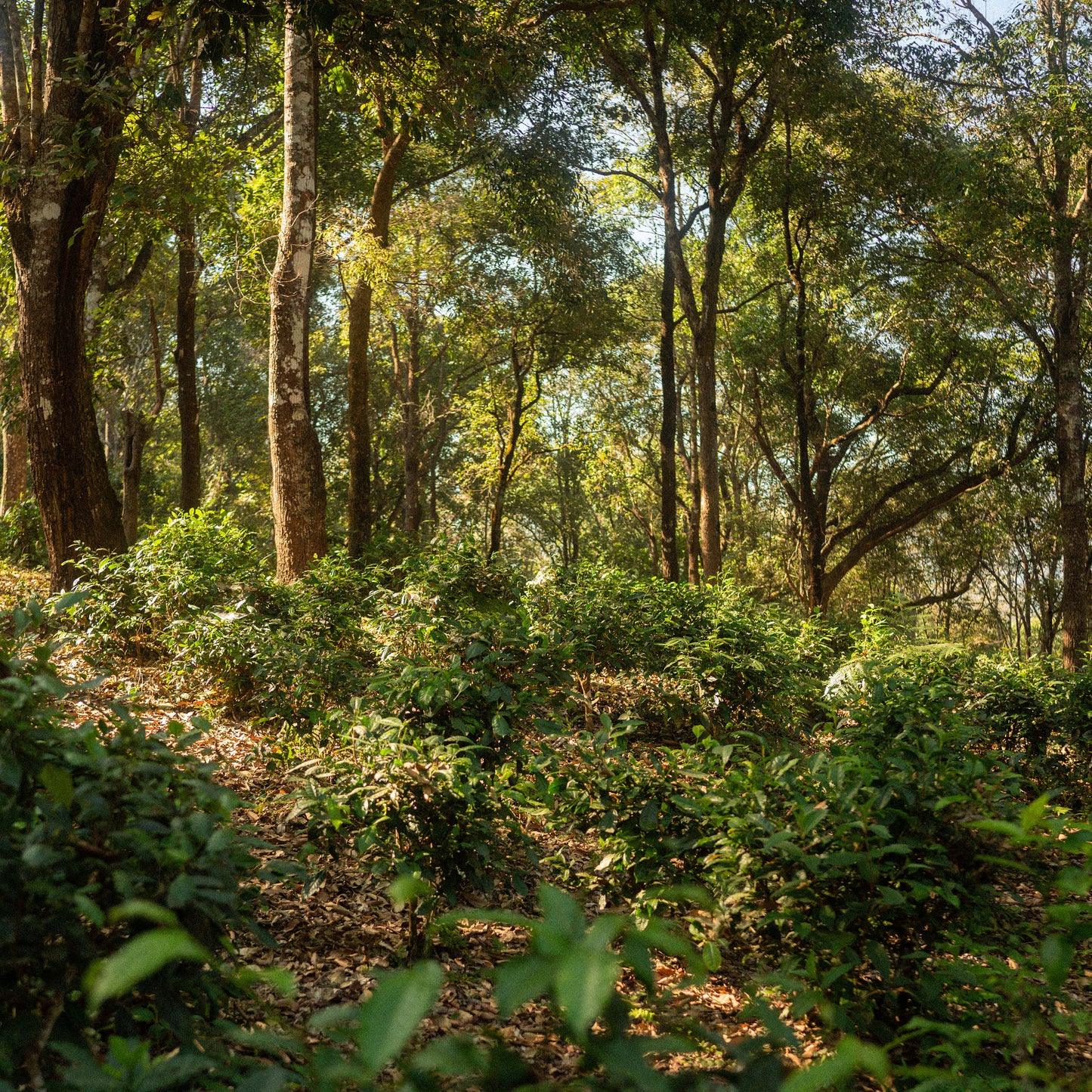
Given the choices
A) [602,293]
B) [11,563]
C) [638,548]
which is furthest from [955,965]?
[638,548]

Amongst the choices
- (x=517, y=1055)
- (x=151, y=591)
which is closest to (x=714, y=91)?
(x=151, y=591)

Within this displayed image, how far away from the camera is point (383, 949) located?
3482mm

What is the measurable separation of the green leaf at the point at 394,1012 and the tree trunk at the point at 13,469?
14.3 meters

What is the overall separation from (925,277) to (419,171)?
401 inches

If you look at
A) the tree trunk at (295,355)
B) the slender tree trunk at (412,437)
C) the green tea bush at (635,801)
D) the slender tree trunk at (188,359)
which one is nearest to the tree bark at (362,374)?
the slender tree trunk at (188,359)

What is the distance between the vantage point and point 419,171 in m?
17.8

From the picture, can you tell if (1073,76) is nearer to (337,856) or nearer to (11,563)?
(337,856)

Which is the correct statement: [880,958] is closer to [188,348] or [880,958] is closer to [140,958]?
[140,958]

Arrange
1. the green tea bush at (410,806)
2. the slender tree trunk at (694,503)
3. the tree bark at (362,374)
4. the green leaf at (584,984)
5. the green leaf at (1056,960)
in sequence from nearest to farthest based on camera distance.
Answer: the green leaf at (584,984), the green leaf at (1056,960), the green tea bush at (410,806), the tree bark at (362,374), the slender tree trunk at (694,503)

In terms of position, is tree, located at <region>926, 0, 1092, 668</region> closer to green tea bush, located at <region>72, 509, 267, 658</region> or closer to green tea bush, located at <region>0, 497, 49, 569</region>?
green tea bush, located at <region>72, 509, 267, 658</region>

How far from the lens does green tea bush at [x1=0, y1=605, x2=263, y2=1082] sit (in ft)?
4.69

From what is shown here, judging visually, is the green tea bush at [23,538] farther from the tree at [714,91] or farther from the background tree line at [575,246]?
the tree at [714,91]

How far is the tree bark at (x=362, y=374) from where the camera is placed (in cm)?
1183

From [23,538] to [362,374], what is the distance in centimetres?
509
